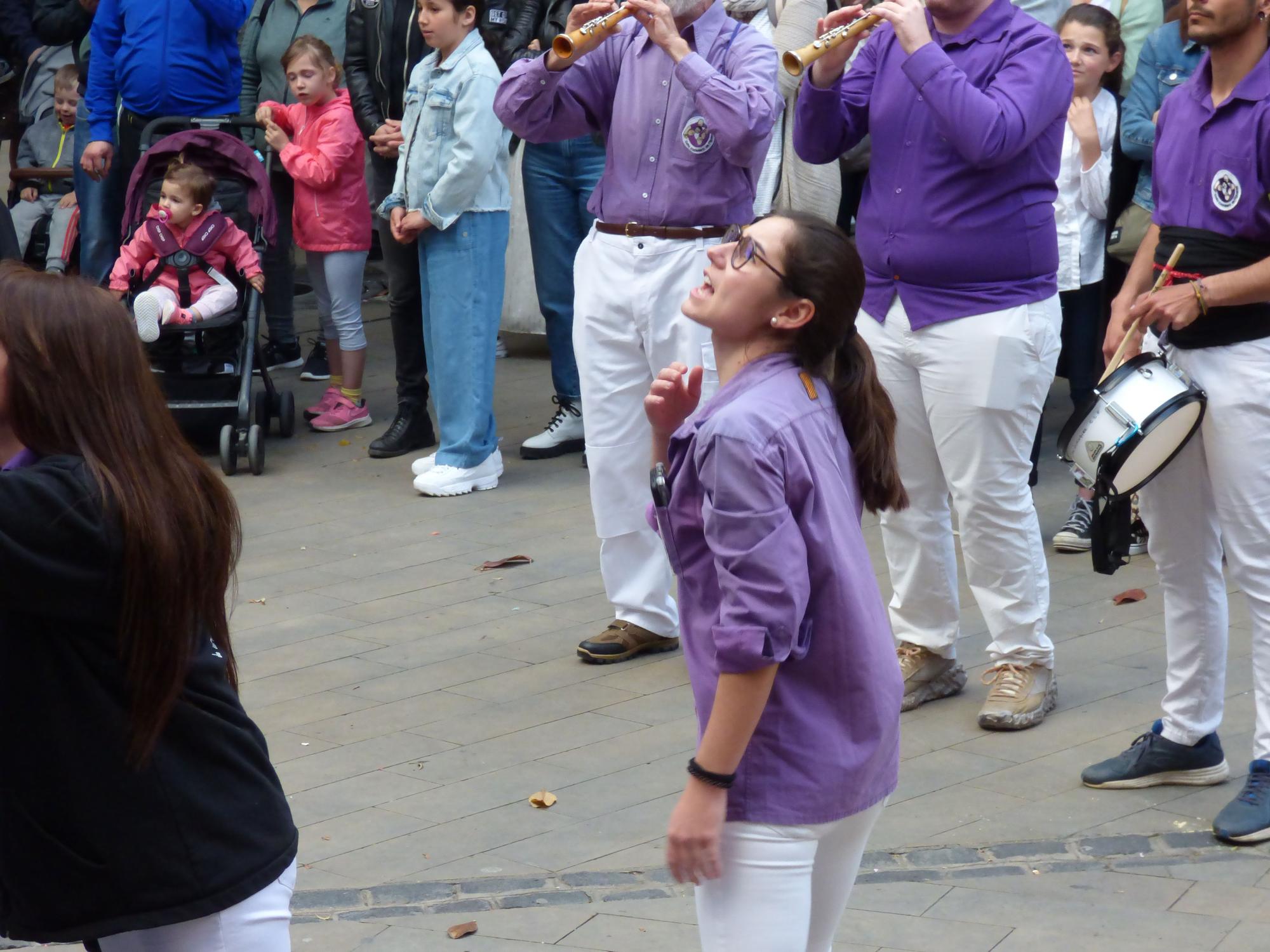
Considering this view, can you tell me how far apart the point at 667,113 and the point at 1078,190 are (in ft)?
8.22

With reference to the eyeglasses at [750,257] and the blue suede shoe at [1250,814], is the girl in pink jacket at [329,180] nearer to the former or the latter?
the blue suede shoe at [1250,814]

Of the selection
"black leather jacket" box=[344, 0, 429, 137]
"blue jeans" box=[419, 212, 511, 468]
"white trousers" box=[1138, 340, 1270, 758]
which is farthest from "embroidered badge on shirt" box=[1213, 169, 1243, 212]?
"black leather jacket" box=[344, 0, 429, 137]

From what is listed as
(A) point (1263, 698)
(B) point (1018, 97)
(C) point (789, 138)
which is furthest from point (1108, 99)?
(A) point (1263, 698)

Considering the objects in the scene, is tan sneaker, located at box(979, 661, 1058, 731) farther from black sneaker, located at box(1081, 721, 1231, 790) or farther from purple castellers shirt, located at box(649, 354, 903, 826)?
purple castellers shirt, located at box(649, 354, 903, 826)

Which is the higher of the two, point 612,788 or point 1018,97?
point 1018,97

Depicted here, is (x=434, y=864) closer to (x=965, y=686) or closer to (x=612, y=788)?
(x=612, y=788)

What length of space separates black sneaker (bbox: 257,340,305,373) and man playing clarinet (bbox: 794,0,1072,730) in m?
5.58

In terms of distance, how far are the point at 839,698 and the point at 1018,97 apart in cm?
237

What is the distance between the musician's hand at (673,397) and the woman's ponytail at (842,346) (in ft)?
0.61

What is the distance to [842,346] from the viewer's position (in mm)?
2732

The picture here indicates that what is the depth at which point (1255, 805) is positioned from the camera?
13.6 feet

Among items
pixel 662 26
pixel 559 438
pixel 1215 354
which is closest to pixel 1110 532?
pixel 1215 354

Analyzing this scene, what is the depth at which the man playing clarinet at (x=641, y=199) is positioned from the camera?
17.0 feet

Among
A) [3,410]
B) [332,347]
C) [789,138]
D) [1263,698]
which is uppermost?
[3,410]
